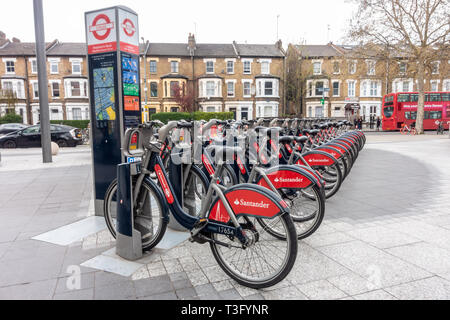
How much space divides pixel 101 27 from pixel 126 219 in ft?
8.64

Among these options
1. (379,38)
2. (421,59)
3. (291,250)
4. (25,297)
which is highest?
(379,38)

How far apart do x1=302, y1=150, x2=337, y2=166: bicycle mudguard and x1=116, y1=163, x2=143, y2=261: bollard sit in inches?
105

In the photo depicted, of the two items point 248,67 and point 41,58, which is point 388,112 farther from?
point 41,58

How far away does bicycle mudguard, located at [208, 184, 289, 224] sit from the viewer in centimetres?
249

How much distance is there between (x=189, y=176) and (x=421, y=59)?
24.4 meters

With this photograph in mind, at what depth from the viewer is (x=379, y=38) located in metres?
23.5

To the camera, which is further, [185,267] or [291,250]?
[185,267]

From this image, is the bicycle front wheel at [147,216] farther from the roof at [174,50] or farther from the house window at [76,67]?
the house window at [76,67]

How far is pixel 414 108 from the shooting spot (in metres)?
28.5

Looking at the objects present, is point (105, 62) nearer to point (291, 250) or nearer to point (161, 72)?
point (291, 250)

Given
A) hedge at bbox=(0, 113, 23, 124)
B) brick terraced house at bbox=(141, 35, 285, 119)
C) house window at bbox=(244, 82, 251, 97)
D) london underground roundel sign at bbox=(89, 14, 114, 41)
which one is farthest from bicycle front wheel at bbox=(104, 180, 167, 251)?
house window at bbox=(244, 82, 251, 97)

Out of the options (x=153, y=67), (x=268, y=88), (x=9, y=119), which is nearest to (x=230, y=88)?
(x=268, y=88)

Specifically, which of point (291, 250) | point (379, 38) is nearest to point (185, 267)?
point (291, 250)

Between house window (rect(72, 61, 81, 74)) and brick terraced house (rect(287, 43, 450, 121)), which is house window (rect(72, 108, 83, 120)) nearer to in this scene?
house window (rect(72, 61, 81, 74))
